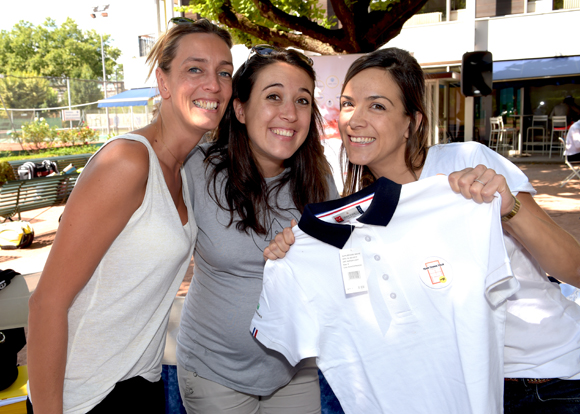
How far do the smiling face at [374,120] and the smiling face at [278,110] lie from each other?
219 mm

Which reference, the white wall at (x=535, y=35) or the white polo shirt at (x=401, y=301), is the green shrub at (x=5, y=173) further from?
the white wall at (x=535, y=35)

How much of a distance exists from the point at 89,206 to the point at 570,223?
8944mm

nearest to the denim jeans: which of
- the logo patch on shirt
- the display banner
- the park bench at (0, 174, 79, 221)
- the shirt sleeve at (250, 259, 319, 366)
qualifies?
the logo patch on shirt

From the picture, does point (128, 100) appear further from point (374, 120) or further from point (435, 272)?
point (435, 272)

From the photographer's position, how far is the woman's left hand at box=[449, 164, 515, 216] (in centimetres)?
156

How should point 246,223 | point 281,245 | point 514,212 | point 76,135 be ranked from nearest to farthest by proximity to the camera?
point 514,212 < point 281,245 < point 246,223 < point 76,135

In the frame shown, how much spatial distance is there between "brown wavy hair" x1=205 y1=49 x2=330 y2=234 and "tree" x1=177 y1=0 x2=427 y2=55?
5389 mm

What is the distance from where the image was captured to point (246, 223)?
1.97m

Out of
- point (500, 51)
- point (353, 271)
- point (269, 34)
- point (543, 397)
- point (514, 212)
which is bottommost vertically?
point (543, 397)

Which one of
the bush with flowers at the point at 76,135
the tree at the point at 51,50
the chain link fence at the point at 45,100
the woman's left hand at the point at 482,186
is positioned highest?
the tree at the point at 51,50

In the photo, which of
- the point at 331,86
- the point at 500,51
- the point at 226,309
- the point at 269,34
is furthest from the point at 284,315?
the point at 500,51

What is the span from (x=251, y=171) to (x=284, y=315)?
0.73m

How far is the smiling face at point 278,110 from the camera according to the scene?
206 centimetres

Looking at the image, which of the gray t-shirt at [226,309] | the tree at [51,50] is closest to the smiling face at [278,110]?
the gray t-shirt at [226,309]
